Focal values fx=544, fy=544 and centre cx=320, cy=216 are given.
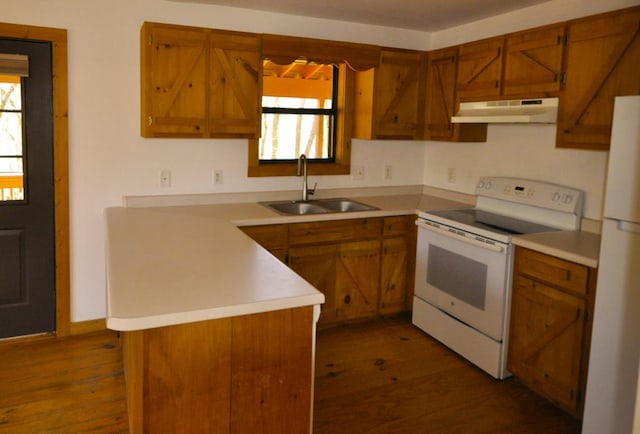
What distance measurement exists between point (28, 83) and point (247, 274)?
2269 mm

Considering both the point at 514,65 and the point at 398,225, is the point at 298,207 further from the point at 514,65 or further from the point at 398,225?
the point at 514,65

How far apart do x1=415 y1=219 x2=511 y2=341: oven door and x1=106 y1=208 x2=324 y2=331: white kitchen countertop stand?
4.85ft

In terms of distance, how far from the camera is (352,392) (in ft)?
10.3

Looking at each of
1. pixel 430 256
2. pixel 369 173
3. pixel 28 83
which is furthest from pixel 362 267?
pixel 28 83

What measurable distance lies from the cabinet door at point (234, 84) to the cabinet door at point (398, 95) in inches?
40.3

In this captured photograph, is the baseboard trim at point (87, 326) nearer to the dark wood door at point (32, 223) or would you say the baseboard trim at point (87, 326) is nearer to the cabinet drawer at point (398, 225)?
the dark wood door at point (32, 223)

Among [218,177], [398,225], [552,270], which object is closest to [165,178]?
[218,177]

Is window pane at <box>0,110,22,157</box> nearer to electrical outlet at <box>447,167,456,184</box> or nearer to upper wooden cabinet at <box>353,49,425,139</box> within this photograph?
upper wooden cabinet at <box>353,49,425,139</box>

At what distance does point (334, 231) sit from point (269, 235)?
50 centimetres

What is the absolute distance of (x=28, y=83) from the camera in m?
3.47

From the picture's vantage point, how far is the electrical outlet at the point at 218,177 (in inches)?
159

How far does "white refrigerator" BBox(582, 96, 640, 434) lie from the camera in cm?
223

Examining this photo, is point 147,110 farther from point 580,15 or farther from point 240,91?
point 580,15

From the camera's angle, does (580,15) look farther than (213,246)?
Yes
